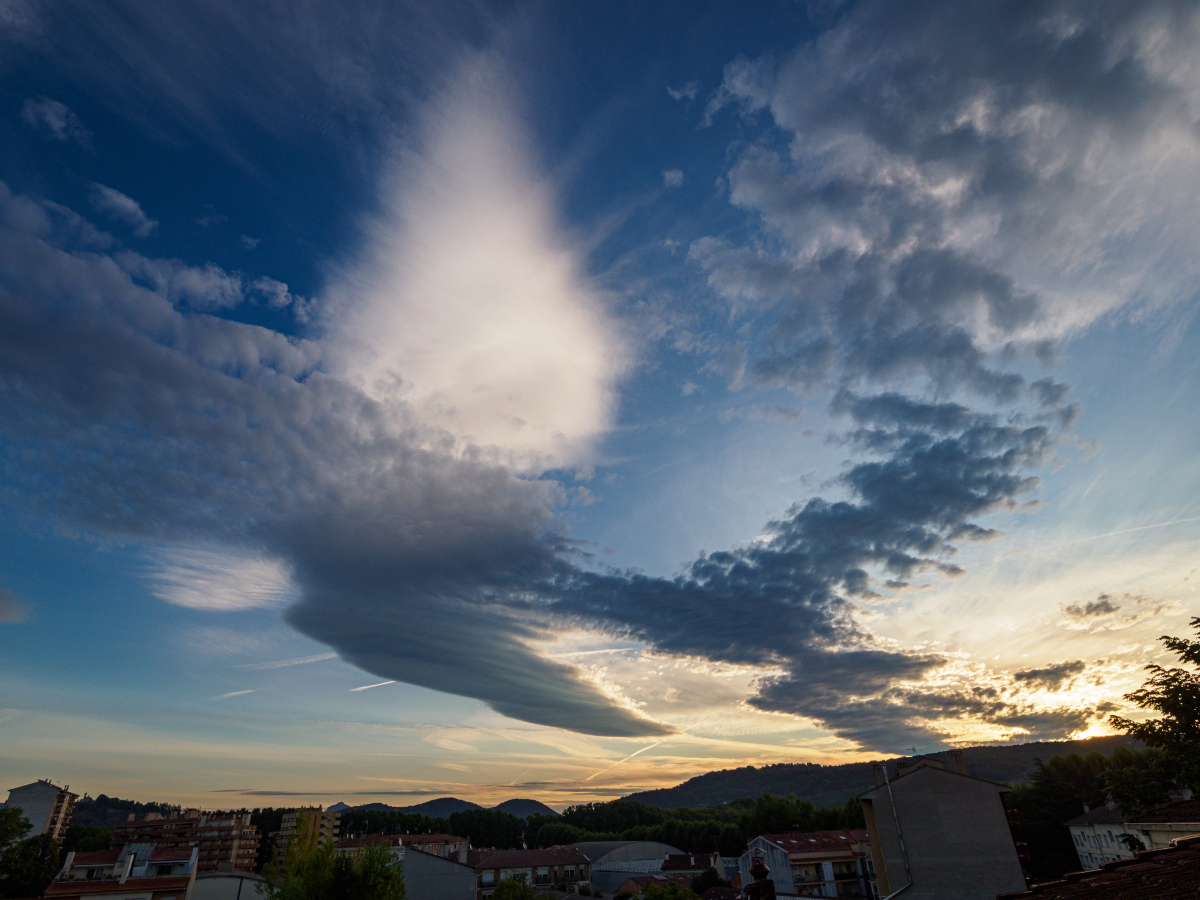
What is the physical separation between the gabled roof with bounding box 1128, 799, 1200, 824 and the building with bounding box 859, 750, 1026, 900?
35.7 feet

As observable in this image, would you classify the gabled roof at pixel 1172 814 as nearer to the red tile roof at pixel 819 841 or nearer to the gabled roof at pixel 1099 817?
the red tile roof at pixel 819 841

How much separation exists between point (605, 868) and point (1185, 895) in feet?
450

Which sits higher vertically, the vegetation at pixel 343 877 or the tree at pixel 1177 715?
the tree at pixel 1177 715

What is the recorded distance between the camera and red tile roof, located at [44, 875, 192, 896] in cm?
3600

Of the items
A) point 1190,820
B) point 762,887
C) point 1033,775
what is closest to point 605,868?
point 1033,775

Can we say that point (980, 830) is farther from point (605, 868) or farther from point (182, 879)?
point (605, 868)

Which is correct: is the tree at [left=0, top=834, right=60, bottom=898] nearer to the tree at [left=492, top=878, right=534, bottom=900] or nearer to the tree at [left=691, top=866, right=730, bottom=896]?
the tree at [left=492, top=878, right=534, bottom=900]

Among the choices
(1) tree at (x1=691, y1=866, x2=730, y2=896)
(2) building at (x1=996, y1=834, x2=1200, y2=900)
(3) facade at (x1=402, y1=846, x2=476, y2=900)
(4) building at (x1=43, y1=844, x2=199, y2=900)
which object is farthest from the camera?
(1) tree at (x1=691, y1=866, x2=730, y2=896)

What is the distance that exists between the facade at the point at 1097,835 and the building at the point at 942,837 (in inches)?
1790

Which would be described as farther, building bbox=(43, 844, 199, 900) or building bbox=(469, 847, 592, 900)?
building bbox=(469, 847, 592, 900)

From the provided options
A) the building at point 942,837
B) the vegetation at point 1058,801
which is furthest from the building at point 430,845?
the vegetation at point 1058,801

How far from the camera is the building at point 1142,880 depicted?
9.16m

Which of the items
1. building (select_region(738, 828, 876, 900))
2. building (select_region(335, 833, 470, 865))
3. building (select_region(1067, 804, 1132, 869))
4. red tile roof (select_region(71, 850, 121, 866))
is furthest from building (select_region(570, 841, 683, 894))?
red tile roof (select_region(71, 850, 121, 866))

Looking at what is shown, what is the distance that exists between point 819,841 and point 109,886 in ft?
257
